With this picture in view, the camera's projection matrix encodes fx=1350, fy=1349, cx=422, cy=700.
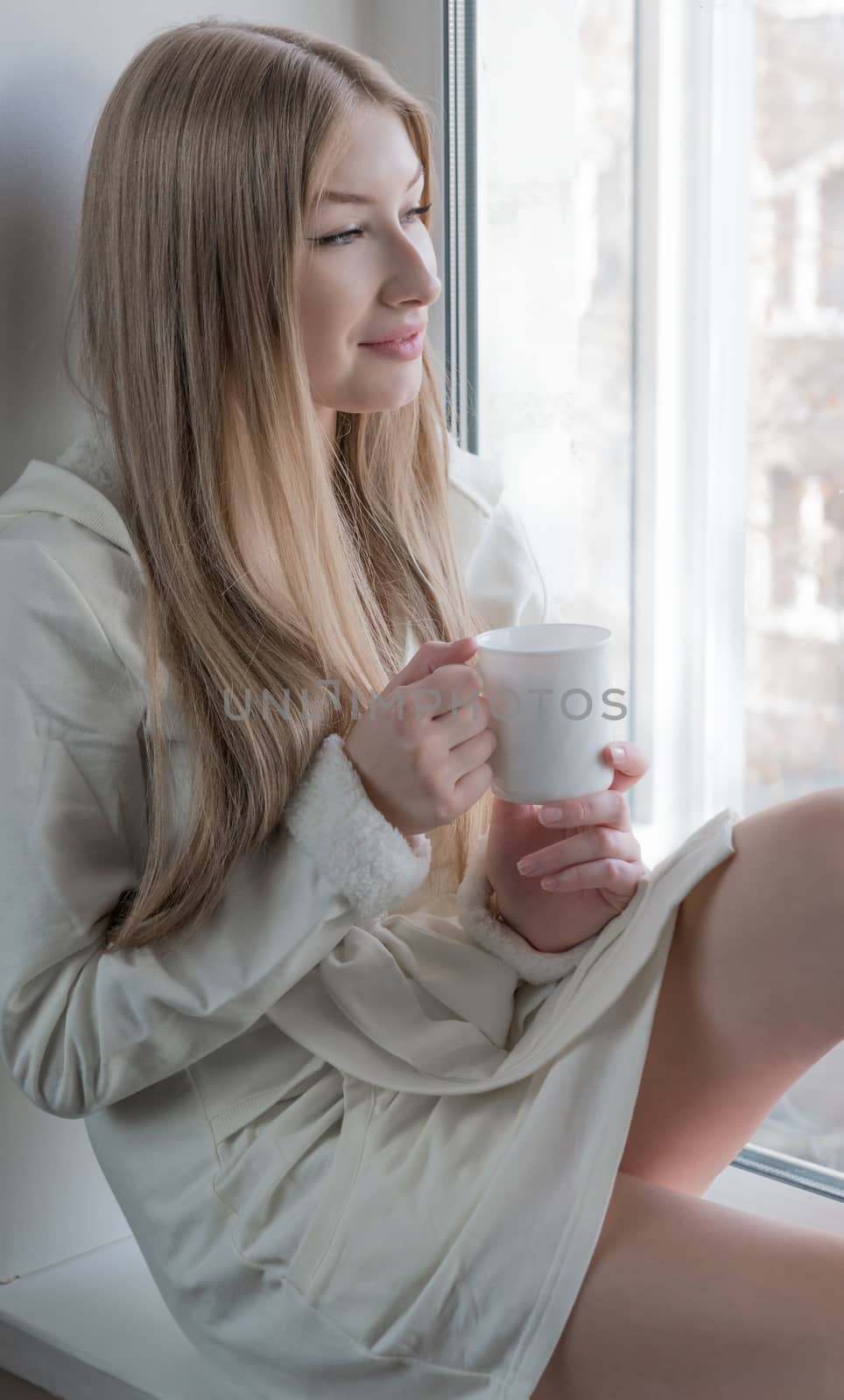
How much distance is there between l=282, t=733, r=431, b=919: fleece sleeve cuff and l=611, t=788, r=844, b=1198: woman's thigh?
0.22m

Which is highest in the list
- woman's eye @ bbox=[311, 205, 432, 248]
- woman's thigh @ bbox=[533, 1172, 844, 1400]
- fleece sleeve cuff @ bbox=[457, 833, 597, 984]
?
woman's eye @ bbox=[311, 205, 432, 248]

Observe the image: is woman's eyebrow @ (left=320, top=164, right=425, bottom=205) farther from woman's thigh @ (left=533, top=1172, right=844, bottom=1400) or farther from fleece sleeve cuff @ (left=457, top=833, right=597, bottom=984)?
woman's thigh @ (left=533, top=1172, right=844, bottom=1400)

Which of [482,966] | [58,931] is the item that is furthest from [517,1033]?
[58,931]

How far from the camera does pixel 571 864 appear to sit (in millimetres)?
1047

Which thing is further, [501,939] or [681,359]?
[681,359]

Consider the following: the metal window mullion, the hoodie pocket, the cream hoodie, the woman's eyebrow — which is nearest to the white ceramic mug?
the cream hoodie

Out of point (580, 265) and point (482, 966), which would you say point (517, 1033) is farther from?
point (580, 265)

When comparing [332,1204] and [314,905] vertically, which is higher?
[314,905]

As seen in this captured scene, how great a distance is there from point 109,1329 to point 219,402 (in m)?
0.82

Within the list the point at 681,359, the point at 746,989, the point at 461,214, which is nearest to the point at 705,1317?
the point at 746,989

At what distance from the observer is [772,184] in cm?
181

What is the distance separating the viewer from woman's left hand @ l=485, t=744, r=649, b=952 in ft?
3.42

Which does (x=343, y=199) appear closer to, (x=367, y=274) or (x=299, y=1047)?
(x=367, y=274)

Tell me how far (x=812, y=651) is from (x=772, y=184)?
0.64 meters
